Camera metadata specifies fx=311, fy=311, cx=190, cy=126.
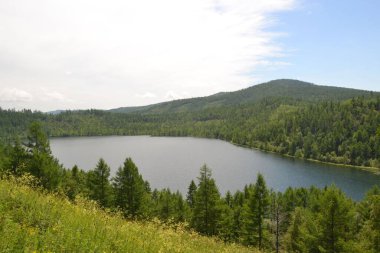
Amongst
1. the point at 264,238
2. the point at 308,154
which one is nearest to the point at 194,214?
the point at 264,238

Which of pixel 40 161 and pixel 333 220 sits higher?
pixel 40 161

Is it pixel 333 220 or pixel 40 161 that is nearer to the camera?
pixel 333 220

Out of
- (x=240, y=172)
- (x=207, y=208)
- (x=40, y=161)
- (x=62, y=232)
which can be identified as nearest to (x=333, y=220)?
(x=207, y=208)

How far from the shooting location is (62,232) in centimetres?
680

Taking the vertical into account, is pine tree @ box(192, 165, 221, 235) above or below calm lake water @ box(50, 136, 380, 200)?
above

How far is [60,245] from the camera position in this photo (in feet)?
19.5

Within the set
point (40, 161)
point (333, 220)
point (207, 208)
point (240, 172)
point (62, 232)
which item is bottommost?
point (240, 172)

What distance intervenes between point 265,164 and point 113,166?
68066 mm

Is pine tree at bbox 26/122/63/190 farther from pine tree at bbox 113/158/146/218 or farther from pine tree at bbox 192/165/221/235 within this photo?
pine tree at bbox 192/165/221/235

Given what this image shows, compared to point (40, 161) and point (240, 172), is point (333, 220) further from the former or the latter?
point (240, 172)

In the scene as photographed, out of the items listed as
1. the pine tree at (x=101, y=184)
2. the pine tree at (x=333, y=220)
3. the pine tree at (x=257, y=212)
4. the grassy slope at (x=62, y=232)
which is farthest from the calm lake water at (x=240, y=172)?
the grassy slope at (x=62, y=232)

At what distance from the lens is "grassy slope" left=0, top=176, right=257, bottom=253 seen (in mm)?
6027

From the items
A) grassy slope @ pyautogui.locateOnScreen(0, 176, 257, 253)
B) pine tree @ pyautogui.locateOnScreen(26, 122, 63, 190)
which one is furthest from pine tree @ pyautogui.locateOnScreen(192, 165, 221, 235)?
grassy slope @ pyautogui.locateOnScreen(0, 176, 257, 253)

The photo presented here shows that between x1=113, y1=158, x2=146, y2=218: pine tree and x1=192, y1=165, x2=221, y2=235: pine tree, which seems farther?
x1=113, y1=158, x2=146, y2=218: pine tree
